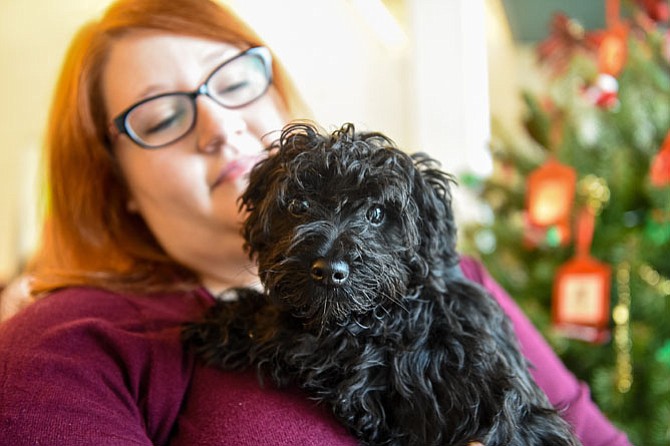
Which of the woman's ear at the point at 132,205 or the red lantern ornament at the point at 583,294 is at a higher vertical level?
the woman's ear at the point at 132,205

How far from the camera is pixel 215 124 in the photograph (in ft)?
3.91

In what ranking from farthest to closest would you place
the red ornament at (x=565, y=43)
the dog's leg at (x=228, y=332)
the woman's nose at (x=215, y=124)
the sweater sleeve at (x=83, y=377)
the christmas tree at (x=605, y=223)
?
the red ornament at (x=565, y=43) < the christmas tree at (x=605, y=223) < the woman's nose at (x=215, y=124) < the dog's leg at (x=228, y=332) < the sweater sleeve at (x=83, y=377)

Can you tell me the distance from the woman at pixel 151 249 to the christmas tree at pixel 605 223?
0.63 m

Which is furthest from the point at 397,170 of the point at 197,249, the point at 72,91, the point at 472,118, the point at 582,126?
the point at 472,118

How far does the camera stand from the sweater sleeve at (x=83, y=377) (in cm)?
85

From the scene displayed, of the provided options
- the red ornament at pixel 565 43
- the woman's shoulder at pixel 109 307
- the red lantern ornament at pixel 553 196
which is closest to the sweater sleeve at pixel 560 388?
the woman's shoulder at pixel 109 307

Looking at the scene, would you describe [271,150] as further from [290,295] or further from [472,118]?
[472,118]

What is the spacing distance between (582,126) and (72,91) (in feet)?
5.27

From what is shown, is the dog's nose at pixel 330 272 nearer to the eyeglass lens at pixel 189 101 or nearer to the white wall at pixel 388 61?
the eyeglass lens at pixel 189 101

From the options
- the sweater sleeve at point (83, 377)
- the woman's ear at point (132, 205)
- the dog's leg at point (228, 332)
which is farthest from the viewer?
the woman's ear at point (132, 205)

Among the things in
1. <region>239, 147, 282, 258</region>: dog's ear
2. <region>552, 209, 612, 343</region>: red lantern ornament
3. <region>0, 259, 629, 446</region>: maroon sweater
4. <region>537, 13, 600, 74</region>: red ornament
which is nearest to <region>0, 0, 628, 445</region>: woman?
<region>0, 259, 629, 446</region>: maroon sweater

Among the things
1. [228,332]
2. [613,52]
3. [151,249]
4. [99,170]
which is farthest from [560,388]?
[613,52]

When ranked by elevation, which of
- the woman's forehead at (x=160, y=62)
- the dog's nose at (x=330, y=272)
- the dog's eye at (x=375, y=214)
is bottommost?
the dog's nose at (x=330, y=272)

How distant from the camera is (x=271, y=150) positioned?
971mm
